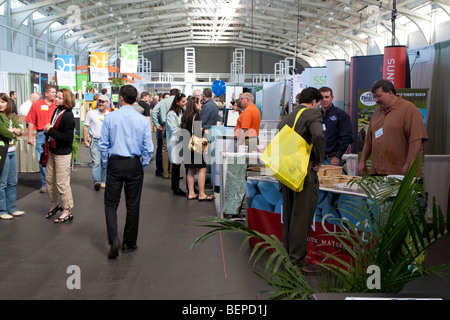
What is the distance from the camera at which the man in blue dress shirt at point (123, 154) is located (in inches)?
166

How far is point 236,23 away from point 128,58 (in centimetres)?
1767

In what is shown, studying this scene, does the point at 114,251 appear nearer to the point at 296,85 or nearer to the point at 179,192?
the point at 179,192

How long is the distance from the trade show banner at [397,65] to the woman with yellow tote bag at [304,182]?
2.82m

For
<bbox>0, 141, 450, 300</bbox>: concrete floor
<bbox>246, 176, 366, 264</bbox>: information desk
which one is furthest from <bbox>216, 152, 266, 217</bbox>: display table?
<bbox>246, 176, 366, 264</bbox>: information desk

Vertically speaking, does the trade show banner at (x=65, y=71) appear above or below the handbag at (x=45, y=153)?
above

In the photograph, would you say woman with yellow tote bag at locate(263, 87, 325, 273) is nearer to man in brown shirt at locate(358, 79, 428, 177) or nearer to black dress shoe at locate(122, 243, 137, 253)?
man in brown shirt at locate(358, 79, 428, 177)

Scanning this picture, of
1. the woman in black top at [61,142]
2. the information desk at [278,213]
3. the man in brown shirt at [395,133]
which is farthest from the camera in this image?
the woman in black top at [61,142]

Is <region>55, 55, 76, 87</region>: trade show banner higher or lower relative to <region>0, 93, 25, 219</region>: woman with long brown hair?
higher

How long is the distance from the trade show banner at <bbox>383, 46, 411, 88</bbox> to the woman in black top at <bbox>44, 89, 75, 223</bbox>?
3.63m

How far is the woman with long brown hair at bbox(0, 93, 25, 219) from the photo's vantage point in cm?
531

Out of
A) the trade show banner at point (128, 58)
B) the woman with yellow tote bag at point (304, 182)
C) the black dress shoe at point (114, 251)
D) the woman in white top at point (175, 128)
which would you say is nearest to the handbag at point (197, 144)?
the woman in white top at point (175, 128)

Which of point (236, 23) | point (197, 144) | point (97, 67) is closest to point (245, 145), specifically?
point (197, 144)

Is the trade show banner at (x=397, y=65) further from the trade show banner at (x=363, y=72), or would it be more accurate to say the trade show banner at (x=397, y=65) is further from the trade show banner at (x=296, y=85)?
the trade show banner at (x=296, y=85)
